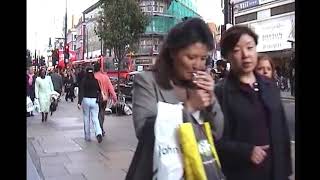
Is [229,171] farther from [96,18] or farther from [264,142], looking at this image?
[96,18]

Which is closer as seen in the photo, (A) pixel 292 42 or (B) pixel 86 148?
(A) pixel 292 42

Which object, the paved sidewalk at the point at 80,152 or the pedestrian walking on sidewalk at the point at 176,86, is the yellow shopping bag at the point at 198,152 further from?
the paved sidewalk at the point at 80,152

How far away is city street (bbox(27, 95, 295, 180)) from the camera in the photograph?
567 cm

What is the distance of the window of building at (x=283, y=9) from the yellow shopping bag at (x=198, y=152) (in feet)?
2.24

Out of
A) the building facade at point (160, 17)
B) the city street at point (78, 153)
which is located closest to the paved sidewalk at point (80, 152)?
the city street at point (78, 153)

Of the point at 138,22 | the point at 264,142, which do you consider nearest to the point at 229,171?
the point at 264,142

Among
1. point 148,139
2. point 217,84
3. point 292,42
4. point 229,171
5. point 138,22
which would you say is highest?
point 138,22

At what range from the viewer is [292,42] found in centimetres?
224

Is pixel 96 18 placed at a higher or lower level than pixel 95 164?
higher

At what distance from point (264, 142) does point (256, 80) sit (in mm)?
266

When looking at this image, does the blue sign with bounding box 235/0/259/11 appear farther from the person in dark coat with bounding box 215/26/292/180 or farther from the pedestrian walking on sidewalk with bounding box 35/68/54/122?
the pedestrian walking on sidewalk with bounding box 35/68/54/122

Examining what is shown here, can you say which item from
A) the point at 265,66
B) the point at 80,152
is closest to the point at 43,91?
the point at 80,152

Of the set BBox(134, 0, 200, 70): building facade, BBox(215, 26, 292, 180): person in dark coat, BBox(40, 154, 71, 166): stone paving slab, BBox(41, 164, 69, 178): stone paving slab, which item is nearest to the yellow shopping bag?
BBox(215, 26, 292, 180): person in dark coat
